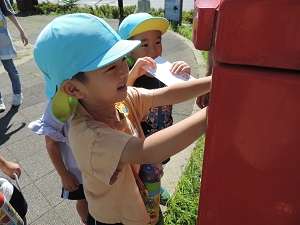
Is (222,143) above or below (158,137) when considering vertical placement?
above

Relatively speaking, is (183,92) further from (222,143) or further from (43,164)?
(43,164)

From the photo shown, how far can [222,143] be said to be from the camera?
601mm

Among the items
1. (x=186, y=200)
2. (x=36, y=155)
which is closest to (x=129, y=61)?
(x=186, y=200)

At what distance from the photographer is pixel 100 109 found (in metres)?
1.14

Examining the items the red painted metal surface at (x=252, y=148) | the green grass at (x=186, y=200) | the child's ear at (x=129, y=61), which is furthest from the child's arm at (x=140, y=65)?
the green grass at (x=186, y=200)

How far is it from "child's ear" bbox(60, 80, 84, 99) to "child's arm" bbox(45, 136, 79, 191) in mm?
487

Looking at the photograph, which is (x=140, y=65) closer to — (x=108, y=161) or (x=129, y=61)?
(x=129, y=61)

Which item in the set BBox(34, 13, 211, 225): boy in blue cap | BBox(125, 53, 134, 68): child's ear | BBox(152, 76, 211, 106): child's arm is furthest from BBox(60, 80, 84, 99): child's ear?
BBox(125, 53, 134, 68): child's ear

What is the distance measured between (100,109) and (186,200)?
1.19 meters

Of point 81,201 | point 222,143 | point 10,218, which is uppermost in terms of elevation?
point 222,143

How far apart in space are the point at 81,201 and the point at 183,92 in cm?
92

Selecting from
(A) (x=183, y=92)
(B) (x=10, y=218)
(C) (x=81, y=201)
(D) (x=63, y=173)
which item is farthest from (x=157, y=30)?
(B) (x=10, y=218)

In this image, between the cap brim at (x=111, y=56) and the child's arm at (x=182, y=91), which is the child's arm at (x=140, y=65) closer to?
the child's arm at (x=182, y=91)

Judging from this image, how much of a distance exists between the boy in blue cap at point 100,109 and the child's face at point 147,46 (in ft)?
2.17
